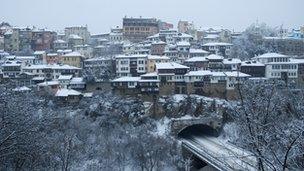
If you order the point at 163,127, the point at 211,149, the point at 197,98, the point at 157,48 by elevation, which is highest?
the point at 157,48

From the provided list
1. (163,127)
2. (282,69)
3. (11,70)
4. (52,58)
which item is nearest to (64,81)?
(11,70)

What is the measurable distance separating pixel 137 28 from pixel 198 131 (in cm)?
2109

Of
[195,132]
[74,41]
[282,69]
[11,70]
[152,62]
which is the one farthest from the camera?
[74,41]

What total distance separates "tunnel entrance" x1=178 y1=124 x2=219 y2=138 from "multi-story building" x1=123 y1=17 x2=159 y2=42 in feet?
65.0

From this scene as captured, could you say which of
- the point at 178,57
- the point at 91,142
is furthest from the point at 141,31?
the point at 91,142

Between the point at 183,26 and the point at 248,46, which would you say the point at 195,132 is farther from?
the point at 183,26

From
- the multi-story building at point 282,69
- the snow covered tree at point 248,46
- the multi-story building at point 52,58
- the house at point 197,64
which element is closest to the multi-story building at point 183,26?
the snow covered tree at point 248,46

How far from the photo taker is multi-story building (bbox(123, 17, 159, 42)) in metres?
47.6

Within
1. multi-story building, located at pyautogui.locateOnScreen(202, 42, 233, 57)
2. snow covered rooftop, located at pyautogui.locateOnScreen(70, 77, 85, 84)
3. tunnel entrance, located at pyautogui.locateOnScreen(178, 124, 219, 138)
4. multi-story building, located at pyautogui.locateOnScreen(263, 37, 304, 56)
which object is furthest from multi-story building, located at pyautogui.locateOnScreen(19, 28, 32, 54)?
multi-story building, located at pyautogui.locateOnScreen(263, 37, 304, 56)

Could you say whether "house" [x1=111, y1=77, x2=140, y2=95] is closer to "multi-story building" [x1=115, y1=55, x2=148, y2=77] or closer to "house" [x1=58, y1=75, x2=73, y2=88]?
"multi-story building" [x1=115, y1=55, x2=148, y2=77]

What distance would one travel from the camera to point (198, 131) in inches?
1192

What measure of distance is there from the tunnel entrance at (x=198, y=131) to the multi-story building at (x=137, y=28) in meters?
19.8

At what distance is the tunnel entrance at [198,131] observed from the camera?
93.0ft

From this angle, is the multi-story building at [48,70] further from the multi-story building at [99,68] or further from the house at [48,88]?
the house at [48,88]
